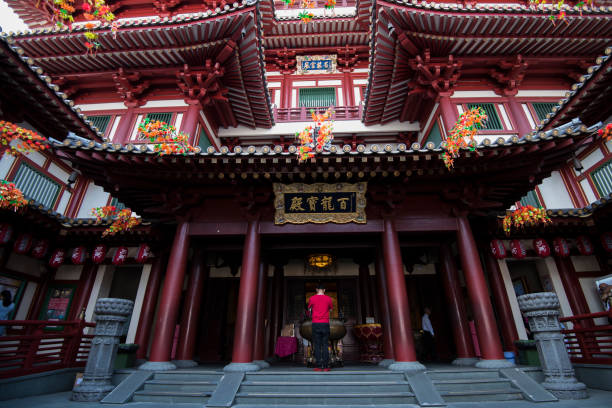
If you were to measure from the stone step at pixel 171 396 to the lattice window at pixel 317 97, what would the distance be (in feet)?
39.1

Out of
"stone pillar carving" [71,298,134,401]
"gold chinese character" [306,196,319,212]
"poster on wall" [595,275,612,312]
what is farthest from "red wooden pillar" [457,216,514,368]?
"stone pillar carving" [71,298,134,401]

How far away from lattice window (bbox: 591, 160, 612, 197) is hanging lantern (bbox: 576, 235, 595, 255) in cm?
148

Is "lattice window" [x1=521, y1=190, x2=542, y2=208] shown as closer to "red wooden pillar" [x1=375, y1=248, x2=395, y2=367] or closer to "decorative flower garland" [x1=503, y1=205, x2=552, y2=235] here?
"decorative flower garland" [x1=503, y1=205, x2=552, y2=235]

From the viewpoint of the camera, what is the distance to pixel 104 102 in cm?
1166

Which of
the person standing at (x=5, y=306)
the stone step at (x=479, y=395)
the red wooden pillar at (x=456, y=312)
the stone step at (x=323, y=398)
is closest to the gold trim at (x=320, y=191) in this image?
the red wooden pillar at (x=456, y=312)

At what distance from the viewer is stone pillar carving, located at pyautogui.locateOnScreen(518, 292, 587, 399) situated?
17.1ft

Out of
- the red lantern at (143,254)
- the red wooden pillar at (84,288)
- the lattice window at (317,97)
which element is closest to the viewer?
the red lantern at (143,254)

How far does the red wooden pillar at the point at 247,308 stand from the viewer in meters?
6.07

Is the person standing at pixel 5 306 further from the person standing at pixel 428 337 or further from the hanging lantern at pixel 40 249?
the person standing at pixel 428 337

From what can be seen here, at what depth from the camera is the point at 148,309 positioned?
906 centimetres

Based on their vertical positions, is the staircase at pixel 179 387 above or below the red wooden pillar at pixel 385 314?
below

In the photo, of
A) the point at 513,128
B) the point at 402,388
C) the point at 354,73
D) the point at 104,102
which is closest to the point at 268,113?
the point at 354,73

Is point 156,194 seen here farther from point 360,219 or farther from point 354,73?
point 354,73

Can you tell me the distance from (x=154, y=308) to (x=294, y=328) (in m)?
4.70
